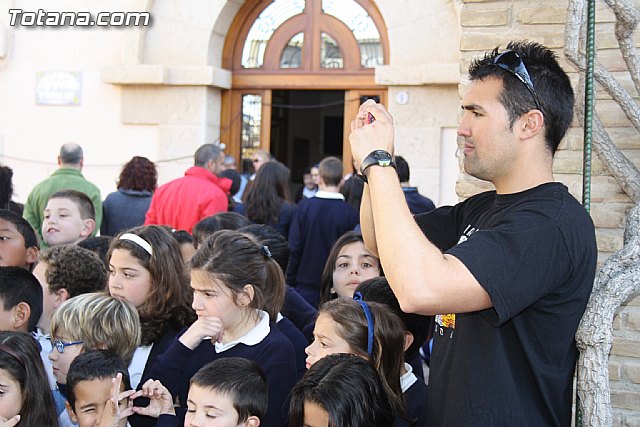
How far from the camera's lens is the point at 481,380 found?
2018 millimetres

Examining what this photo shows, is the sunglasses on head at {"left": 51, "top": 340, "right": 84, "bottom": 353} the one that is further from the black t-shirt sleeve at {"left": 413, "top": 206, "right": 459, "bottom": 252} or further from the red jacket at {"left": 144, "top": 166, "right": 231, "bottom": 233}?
the red jacket at {"left": 144, "top": 166, "right": 231, "bottom": 233}

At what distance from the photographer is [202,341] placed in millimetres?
3305

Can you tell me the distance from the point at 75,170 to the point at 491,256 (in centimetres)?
507

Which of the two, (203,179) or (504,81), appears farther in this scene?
(203,179)

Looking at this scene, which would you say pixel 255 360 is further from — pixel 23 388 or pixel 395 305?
pixel 23 388

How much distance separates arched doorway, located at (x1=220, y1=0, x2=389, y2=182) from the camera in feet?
30.3

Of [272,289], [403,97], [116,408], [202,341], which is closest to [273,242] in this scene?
[272,289]

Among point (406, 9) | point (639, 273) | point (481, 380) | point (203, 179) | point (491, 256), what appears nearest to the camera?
point (491, 256)

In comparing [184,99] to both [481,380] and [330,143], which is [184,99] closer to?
[330,143]

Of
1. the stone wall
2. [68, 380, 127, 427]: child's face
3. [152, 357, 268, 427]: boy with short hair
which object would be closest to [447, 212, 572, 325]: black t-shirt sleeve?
[152, 357, 268, 427]: boy with short hair

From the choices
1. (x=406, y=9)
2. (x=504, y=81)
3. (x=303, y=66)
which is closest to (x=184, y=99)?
(x=303, y=66)

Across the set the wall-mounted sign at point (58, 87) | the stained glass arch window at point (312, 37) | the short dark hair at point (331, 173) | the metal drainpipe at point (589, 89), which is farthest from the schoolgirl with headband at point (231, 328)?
the wall-mounted sign at point (58, 87)

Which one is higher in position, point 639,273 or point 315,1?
point 315,1

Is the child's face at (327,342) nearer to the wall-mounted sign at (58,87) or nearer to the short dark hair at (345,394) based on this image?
the short dark hair at (345,394)
